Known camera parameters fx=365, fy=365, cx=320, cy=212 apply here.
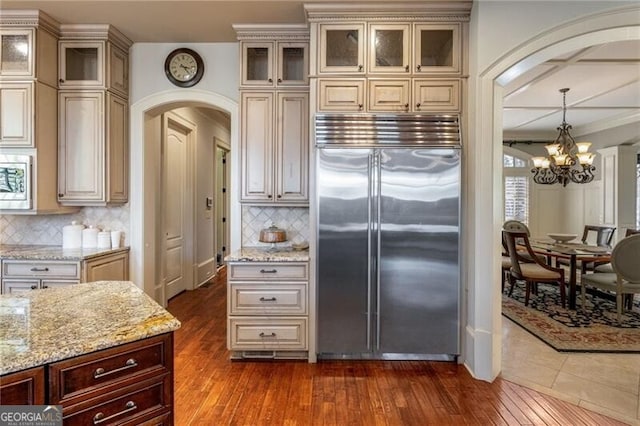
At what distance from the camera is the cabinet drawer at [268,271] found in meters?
3.04

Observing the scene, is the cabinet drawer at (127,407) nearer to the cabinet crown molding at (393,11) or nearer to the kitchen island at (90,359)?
the kitchen island at (90,359)

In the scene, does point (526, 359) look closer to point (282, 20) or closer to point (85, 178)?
point (282, 20)

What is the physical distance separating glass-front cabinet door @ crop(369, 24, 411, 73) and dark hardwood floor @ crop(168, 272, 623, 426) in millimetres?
2498

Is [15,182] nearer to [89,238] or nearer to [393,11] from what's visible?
[89,238]

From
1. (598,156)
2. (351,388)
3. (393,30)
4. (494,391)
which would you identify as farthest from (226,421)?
(598,156)

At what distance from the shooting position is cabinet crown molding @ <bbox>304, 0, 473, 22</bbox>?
297 cm

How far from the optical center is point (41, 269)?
3098mm

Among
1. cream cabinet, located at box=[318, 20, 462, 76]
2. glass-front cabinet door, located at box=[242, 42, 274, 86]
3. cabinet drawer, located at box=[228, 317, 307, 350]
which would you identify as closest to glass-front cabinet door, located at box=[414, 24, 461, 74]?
cream cabinet, located at box=[318, 20, 462, 76]

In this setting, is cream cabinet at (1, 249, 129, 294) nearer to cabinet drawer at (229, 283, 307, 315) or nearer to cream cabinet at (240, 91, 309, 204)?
cabinet drawer at (229, 283, 307, 315)

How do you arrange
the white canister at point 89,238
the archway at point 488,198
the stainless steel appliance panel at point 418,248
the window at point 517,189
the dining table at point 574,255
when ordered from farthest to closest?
the window at point 517,189, the dining table at point 574,255, the white canister at point 89,238, the stainless steel appliance panel at point 418,248, the archway at point 488,198

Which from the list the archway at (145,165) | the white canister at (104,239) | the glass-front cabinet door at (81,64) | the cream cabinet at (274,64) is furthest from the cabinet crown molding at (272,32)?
the white canister at (104,239)

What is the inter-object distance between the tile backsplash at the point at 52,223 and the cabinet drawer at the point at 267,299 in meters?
1.60

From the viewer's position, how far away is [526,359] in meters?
3.19

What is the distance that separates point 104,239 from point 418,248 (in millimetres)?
3018
